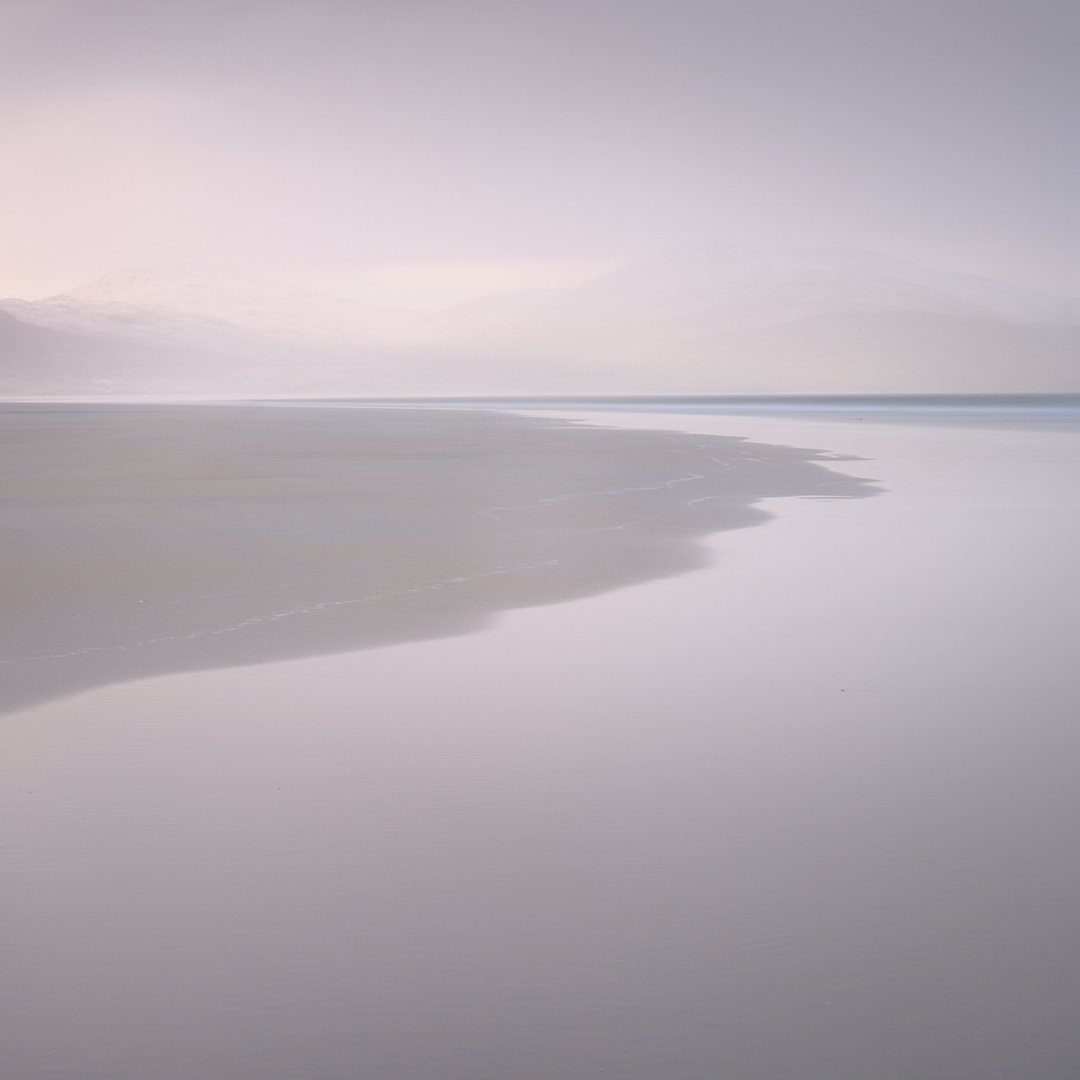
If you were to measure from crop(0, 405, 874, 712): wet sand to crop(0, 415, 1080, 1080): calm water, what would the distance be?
938mm

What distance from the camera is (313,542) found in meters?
12.6

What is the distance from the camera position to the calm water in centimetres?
332

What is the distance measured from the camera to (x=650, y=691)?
6.82 metres

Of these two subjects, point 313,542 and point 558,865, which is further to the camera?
point 313,542

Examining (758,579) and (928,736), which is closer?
(928,736)

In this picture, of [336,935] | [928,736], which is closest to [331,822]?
[336,935]

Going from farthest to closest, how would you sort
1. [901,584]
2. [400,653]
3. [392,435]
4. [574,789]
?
[392,435], [901,584], [400,653], [574,789]

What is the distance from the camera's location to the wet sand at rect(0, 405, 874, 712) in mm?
8195

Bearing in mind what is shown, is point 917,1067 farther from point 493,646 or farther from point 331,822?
point 493,646

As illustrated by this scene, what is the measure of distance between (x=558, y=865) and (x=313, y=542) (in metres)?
8.58

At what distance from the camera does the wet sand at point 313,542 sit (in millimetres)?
8195

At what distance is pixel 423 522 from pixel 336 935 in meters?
10.6

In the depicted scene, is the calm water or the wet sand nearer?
the calm water

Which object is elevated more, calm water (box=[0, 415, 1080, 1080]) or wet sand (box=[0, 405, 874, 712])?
wet sand (box=[0, 405, 874, 712])
